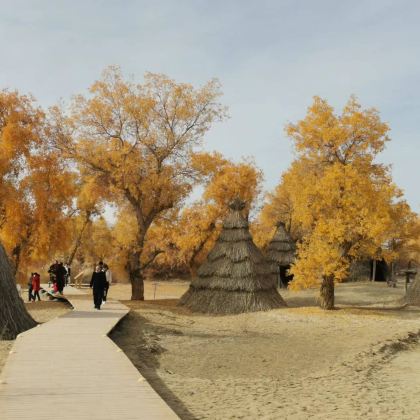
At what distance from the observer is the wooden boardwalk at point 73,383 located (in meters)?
6.68

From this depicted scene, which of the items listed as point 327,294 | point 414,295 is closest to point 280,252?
point 414,295

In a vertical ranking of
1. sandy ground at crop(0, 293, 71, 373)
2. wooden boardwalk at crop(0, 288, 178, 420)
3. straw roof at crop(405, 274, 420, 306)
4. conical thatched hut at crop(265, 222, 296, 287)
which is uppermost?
conical thatched hut at crop(265, 222, 296, 287)

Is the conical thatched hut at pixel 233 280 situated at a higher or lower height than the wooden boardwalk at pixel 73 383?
higher

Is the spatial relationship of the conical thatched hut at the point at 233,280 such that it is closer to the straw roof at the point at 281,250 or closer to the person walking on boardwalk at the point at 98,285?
the person walking on boardwalk at the point at 98,285

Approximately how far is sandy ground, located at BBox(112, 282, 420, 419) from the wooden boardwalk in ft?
2.84

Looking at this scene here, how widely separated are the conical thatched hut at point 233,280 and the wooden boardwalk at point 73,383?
1087 cm

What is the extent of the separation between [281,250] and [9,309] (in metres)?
25.7

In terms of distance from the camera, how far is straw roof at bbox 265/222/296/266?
37438 mm

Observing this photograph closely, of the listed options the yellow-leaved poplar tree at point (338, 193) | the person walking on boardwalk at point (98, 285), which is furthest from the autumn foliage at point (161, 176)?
the person walking on boardwalk at point (98, 285)

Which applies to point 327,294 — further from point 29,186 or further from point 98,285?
point 29,186

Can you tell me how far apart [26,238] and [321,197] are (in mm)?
13902

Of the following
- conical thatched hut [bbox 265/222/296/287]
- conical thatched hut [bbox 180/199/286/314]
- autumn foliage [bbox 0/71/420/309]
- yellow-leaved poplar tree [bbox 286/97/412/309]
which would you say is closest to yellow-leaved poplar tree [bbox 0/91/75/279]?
autumn foliage [bbox 0/71/420/309]

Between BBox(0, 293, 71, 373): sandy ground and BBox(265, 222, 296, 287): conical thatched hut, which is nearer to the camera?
BBox(0, 293, 71, 373): sandy ground

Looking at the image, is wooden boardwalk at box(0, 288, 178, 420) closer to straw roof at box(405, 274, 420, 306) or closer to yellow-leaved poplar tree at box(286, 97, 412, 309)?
yellow-leaved poplar tree at box(286, 97, 412, 309)
